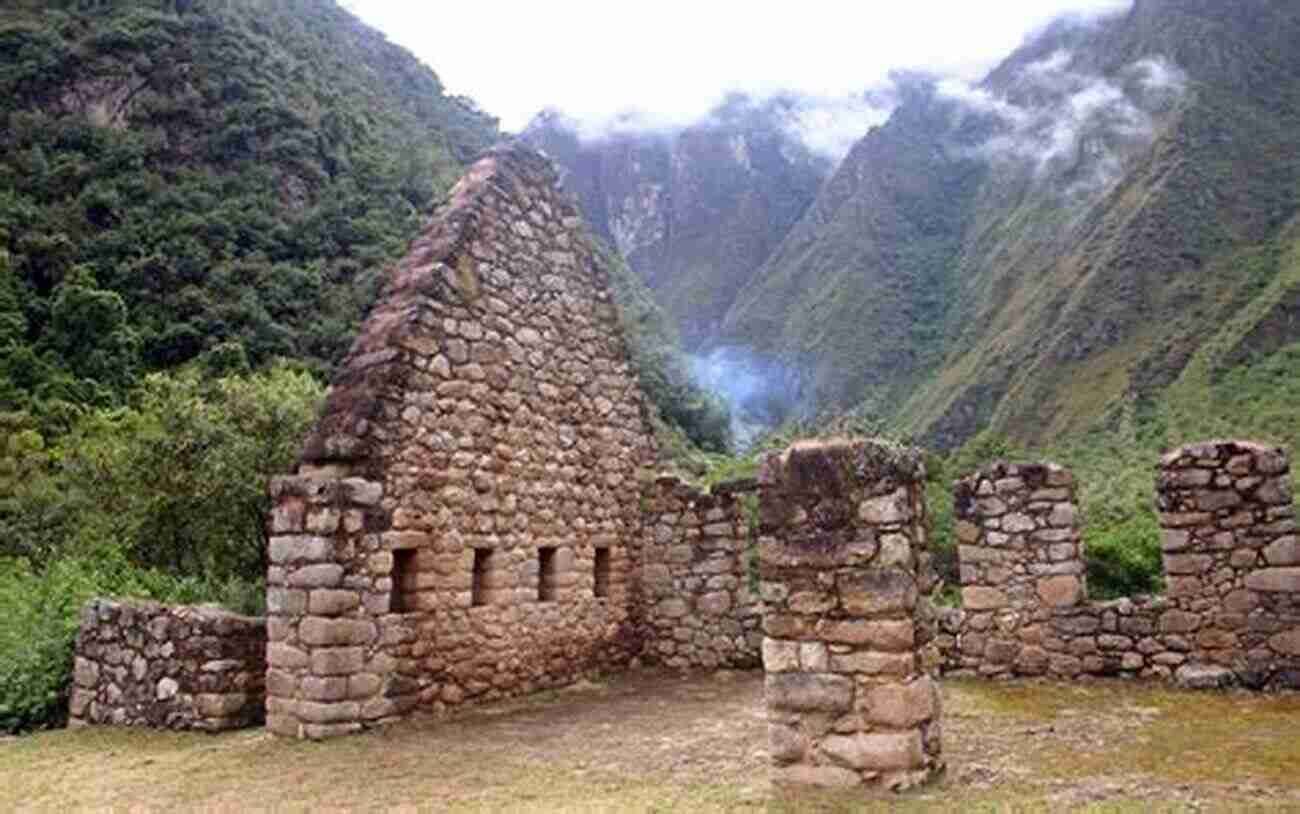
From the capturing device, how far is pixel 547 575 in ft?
34.8

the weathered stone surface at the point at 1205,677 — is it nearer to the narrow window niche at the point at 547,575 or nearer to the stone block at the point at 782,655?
the stone block at the point at 782,655

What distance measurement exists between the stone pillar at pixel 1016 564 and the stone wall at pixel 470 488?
3.51 meters

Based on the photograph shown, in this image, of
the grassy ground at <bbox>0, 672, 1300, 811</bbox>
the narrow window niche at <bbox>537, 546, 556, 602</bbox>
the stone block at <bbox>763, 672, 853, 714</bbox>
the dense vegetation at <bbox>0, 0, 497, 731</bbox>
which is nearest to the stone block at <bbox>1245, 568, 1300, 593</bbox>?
the grassy ground at <bbox>0, 672, 1300, 811</bbox>

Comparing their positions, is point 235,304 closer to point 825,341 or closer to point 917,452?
point 917,452

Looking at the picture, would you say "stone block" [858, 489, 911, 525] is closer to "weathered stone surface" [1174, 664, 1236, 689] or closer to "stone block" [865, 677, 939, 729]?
"stone block" [865, 677, 939, 729]

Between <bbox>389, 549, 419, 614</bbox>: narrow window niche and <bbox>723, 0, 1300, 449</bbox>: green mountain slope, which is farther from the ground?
<bbox>723, 0, 1300, 449</bbox>: green mountain slope

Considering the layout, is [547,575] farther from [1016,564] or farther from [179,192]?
[179,192]

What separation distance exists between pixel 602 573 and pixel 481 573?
2.25m

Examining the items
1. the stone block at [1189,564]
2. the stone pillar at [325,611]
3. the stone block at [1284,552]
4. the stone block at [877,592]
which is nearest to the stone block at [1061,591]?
the stone block at [1189,564]

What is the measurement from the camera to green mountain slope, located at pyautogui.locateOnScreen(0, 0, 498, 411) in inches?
1355

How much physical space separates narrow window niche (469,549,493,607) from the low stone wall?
1775 millimetres

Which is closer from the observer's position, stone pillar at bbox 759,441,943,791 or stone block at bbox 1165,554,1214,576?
stone pillar at bbox 759,441,943,791

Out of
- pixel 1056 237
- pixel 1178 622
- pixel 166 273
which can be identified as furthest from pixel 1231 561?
pixel 1056 237

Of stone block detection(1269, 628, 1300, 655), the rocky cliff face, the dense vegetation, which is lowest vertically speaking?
stone block detection(1269, 628, 1300, 655)
